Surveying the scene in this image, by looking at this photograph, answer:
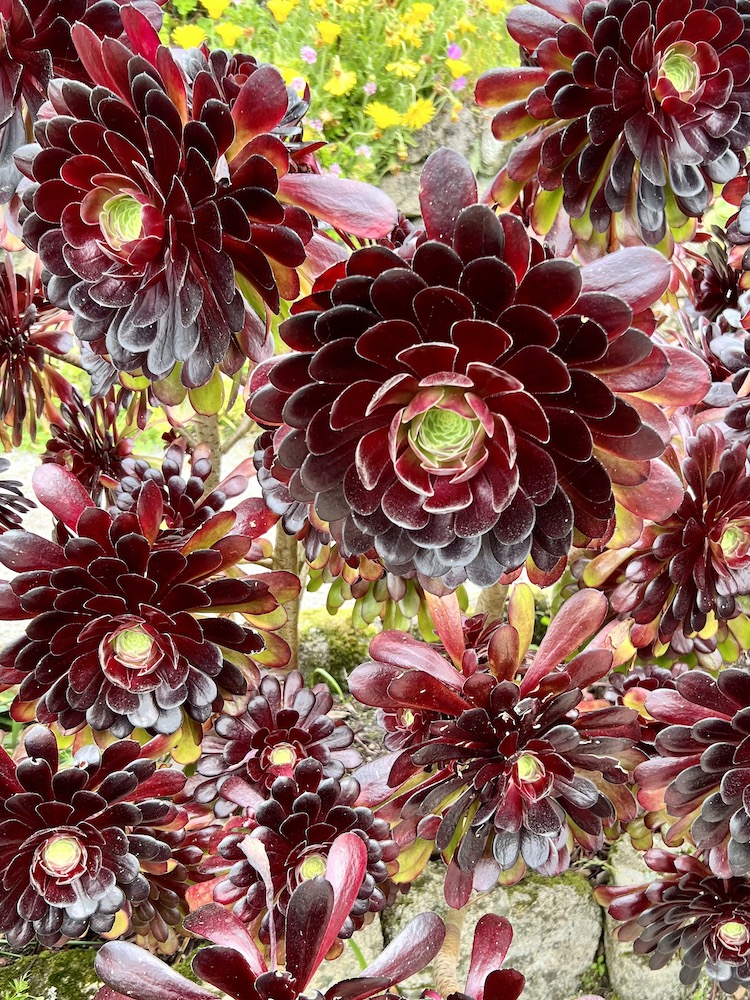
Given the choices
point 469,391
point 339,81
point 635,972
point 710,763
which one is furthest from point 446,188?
point 339,81

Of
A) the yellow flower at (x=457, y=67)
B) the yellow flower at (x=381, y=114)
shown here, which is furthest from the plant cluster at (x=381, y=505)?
the yellow flower at (x=457, y=67)

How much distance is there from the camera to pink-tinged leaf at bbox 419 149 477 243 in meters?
0.45

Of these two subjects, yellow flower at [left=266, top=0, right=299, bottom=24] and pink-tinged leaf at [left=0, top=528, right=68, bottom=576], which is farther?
yellow flower at [left=266, top=0, right=299, bottom=24]

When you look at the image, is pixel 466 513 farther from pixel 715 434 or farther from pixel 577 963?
pixel 577 963

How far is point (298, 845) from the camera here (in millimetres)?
793

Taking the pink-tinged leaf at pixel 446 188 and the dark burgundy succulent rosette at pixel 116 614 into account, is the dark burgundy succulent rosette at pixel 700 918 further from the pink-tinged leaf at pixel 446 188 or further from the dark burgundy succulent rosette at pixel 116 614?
the pink-tinged leaf at pixel 446 188

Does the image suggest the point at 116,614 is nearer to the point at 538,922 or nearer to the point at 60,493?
the point at 60,493

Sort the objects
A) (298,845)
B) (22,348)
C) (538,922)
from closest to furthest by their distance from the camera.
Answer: (298,845)
(22,348)
(538,922)

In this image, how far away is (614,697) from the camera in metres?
1.08

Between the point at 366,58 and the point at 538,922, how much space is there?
2.82 meters

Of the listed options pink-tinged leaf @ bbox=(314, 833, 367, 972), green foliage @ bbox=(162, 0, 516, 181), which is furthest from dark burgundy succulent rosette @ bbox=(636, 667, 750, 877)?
green foliage @ bbox=(162, 0, 516, 181)

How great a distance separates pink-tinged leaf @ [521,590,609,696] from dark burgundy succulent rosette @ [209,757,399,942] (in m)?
0.22

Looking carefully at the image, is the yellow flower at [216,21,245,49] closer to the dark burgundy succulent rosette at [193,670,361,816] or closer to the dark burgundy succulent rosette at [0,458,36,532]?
the dark burgundy succulent rosette at [0,458,36,532]

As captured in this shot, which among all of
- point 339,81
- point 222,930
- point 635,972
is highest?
point 222,930
